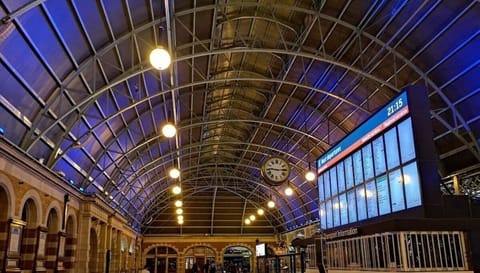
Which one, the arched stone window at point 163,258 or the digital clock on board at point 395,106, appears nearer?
the digital clock on board at point 395,106

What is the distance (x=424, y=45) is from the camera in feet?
53.0

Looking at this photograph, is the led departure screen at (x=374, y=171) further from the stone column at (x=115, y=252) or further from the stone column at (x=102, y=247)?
the stone column at (x=115, y=252)

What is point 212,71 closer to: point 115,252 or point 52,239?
point 52,239

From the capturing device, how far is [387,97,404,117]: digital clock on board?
386 inches

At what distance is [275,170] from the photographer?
18.6 meters

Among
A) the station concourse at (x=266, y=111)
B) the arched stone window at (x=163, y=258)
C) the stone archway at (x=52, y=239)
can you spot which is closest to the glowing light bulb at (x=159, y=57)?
the station concourse at (x=266, y=111)

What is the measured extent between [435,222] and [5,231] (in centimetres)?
999

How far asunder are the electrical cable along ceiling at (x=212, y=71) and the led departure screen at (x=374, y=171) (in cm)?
443

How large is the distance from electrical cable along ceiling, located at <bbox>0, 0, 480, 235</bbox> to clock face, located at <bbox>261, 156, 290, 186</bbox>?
3.34 metres

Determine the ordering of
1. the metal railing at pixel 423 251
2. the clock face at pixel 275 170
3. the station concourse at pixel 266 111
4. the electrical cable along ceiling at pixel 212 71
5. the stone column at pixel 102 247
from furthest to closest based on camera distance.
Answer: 1. the stone column at pixel 102 247
2. the clock face at pixel 275 170
3. the electrical cable along ceiling at pixel 212 71
4. the station concourse at pixel 266 111
5. the metal railing at pixel 423 251

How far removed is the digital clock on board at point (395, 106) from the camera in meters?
9.80

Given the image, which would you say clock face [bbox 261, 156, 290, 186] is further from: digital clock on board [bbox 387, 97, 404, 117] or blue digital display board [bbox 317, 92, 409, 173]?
digital clock on board [bbox 387, 97, 404, 117]

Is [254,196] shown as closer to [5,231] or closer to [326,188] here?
[326,188]

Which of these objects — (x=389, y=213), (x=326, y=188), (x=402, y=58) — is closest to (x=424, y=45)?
(x=402, y=58)
